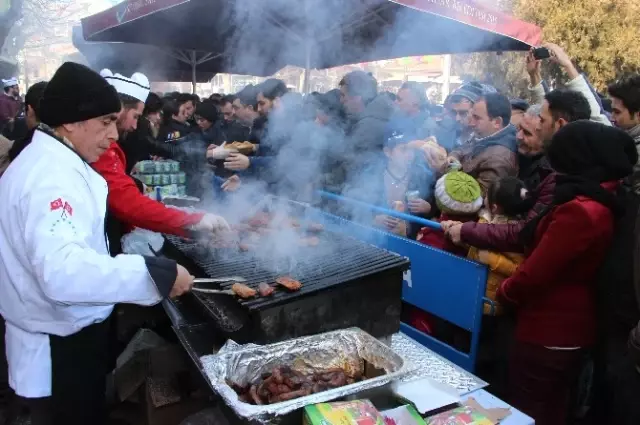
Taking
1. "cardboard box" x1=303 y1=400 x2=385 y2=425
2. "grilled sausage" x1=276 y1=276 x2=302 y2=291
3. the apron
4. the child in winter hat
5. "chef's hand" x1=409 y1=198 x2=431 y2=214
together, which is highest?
the child in winter hat

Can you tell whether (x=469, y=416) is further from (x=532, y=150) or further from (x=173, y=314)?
(x=532, y=150)

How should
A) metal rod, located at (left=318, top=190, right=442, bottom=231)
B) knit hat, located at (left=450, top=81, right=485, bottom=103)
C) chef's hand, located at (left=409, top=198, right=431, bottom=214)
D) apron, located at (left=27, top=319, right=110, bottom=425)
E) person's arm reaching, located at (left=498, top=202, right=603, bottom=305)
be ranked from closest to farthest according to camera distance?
apron, located at (left=27, top=319, right=110, bottom=425) → person's arm reaching, located at (left=498, top=202, right=603, bottom=305) → metal rod, located at (left=318, top=190, right=442, bottom=231) → chef's hand, located at (left=409, top=198, right=431, bottom=214) → knit hat, located at (left=450, top=81, right=485, bottom=103)

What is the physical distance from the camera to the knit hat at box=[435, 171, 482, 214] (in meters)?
3.04

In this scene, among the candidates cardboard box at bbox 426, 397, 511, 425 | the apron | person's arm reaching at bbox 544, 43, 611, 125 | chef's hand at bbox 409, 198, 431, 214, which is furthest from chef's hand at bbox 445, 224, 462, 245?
the apron

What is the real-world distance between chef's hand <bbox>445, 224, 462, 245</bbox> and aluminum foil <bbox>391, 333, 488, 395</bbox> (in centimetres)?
66

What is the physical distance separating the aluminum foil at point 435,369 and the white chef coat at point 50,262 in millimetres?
1292

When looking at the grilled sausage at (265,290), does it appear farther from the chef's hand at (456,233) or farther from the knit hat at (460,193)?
the knit hat at (460,193)

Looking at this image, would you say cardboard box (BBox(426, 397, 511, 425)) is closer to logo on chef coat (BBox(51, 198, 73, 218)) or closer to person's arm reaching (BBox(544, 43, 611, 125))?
logo on chef coat (BBox(51, 198, 73, 218))

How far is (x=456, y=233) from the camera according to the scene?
290 centimetres

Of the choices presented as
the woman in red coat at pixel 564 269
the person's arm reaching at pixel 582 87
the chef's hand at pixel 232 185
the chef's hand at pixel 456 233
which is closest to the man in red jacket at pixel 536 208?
the chef's hand at pixel 456 233

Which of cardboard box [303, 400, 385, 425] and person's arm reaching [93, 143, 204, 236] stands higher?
person's arm reaching [93, 143, 204, 236]

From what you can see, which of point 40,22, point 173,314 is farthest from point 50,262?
point 40,22

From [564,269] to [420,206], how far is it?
1.24 metres

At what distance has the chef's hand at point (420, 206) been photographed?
348 cm
